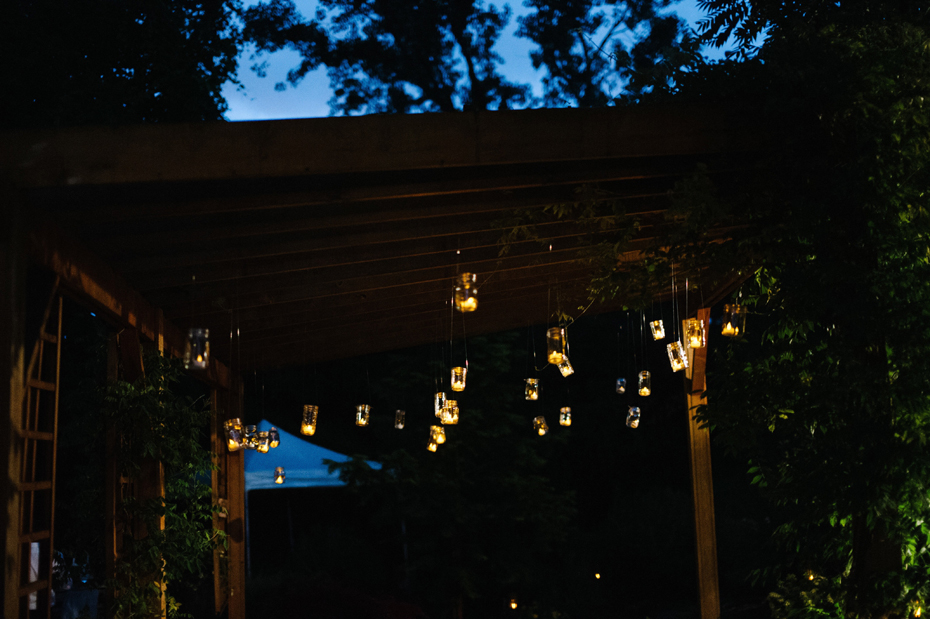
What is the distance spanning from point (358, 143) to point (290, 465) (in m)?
8.02

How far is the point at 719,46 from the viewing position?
7148mm

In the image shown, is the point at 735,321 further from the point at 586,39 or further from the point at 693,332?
the point at 586,39

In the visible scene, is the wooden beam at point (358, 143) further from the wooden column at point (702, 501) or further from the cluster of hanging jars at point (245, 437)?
the wooden column at point (702, 501)

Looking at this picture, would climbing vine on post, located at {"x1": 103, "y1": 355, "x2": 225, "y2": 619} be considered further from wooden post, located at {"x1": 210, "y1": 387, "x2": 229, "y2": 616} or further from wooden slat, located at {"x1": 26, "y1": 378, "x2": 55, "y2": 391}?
wooden post, located at {"x1": 210, "y1": 387, "x2": 229, "y2": 616}

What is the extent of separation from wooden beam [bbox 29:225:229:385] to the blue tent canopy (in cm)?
457

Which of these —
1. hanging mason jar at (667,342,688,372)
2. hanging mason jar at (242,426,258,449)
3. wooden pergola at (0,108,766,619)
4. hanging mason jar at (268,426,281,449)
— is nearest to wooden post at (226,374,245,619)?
hanging mason jar at (268,426,281,449)

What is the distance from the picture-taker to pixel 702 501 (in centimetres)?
693

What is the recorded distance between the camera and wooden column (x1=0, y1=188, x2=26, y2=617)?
9.53 ft

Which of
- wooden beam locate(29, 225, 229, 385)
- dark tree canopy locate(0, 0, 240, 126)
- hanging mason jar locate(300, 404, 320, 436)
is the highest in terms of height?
dark tree canopy locate(0, 0, 240, 126)

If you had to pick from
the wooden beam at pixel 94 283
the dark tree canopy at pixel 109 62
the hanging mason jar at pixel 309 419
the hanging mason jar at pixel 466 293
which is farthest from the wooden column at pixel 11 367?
the dark tree canopy at pixel 109 62

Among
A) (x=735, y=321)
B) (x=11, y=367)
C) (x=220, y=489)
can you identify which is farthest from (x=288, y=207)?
(x=220, y=489)

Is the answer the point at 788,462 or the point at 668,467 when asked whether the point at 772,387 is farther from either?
the point at 668,467

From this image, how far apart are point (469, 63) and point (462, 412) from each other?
6635mm

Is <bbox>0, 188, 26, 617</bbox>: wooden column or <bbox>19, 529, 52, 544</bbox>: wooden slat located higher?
<bbox>0, 188, 26, 617</bbox>: wooden column
